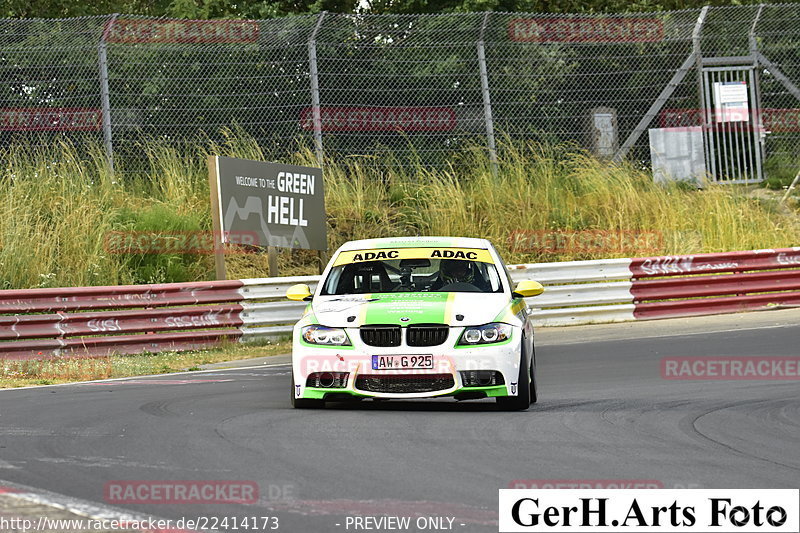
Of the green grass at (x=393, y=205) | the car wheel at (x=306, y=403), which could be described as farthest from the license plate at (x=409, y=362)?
the green grass at (x=393, y=205)

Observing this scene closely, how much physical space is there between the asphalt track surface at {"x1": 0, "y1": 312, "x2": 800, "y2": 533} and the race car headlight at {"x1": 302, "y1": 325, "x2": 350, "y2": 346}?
52cm

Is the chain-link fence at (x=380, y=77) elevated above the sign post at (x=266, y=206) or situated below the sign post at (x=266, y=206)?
above

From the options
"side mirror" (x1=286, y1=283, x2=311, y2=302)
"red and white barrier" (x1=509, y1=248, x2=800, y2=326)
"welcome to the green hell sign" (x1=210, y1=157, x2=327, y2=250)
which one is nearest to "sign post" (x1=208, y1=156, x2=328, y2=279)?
"welcome to the green hell sign" (x1=210, y1=157, x2=327, y2=250)

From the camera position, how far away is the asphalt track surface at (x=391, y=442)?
6.46 meters

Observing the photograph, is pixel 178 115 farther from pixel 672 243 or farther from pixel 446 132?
pixel 672 243

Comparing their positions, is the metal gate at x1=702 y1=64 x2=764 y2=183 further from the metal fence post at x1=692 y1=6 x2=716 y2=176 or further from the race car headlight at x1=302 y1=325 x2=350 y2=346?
the race car headlight at x1=302 y1=325 x2=350 y2=346

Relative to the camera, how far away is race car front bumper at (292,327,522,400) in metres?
9.69

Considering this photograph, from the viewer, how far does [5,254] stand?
62.6ft

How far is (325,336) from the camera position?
9.95 metres

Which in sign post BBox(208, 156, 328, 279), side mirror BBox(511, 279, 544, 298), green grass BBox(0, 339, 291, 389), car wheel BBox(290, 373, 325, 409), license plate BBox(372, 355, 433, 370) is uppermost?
sign post BBox(208, 156, 328, 279)

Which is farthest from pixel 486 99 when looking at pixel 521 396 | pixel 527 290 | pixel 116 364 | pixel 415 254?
pixel 521 396

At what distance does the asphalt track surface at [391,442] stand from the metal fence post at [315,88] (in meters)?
9.48

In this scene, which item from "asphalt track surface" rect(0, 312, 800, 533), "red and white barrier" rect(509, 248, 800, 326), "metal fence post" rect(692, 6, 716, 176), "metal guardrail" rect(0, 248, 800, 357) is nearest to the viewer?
"asphalt track surface" rect(0, 312, 800, 533)

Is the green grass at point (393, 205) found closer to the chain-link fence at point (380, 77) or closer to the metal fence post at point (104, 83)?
the chain-link fence at point (380, 77)
